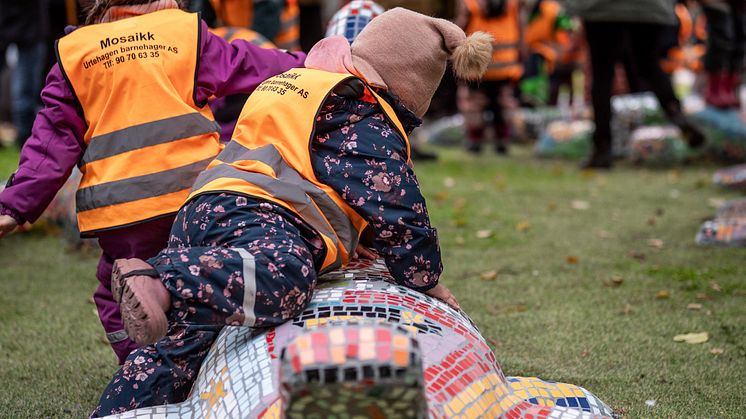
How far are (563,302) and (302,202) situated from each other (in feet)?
5.83

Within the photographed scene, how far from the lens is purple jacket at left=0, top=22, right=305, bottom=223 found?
257cm

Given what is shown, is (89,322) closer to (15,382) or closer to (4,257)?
(15,382)

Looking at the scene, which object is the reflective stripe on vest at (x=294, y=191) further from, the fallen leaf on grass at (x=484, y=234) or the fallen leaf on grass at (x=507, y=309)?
the fallen leaf on grass at (x=484, y=234)

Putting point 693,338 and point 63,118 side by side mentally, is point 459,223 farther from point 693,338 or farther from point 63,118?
point 63,118

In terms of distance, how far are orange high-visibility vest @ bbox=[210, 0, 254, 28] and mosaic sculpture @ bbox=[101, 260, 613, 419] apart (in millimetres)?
2917

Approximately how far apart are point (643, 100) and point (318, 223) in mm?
7108

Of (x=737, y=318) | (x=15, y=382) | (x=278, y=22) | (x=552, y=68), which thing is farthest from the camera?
(x=552, y=68)

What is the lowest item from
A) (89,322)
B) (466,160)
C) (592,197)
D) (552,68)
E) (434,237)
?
(552,68)

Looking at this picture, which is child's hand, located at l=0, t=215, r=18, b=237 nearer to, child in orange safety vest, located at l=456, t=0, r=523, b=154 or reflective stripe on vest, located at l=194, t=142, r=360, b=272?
reflective stripe on vest, located at l=194, t=142, r=360, b=272

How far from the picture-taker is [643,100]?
8.76 m

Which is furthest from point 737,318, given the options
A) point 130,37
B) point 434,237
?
point 130,37

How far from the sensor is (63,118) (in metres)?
2.66

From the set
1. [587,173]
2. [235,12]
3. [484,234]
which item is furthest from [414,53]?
[587,173]

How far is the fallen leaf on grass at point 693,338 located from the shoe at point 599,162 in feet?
14.9
